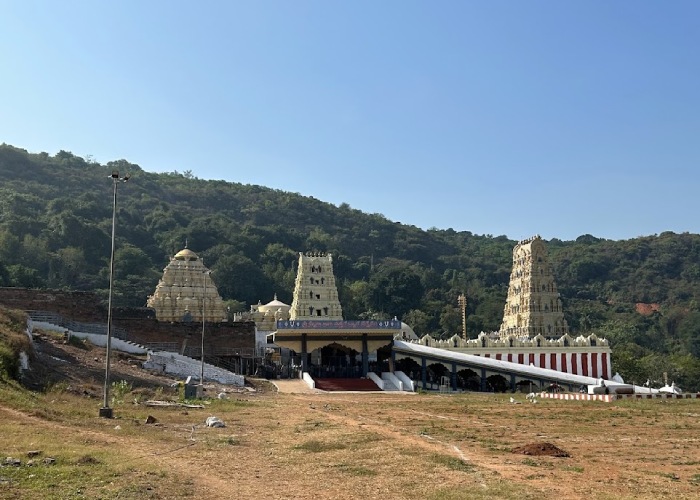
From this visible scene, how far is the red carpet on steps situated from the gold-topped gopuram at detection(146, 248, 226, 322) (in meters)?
22.3

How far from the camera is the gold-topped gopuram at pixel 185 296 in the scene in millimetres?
72812

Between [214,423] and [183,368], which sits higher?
[183,368]

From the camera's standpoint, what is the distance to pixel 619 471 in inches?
599

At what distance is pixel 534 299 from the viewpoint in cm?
8981

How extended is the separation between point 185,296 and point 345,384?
95.0ft

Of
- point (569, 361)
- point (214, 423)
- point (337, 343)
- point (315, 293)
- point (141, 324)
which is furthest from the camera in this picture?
point (315, 293)

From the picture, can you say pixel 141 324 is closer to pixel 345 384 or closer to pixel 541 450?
pixel 345 384

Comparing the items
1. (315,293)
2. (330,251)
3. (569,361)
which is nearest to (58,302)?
(315,293)

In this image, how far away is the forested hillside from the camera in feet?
356

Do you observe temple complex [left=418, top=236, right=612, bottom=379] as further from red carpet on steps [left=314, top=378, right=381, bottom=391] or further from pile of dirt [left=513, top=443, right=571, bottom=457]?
pile of dirt [left=513, top=443, right=571, bottom=457]

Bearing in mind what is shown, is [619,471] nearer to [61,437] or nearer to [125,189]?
[61,437]

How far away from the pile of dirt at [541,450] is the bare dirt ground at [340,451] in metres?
0.11

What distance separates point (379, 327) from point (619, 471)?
1607 inches

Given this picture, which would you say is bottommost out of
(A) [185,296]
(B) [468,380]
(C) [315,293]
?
(B) [468,380]
